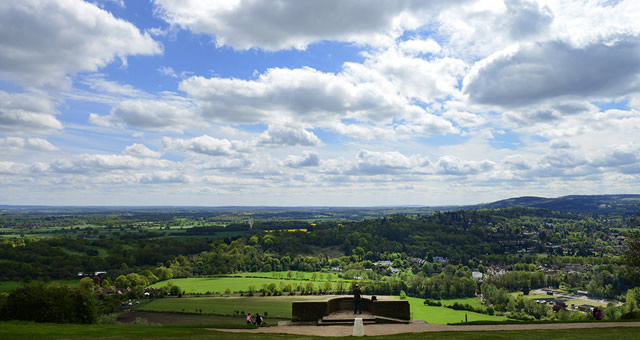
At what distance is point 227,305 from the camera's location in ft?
317

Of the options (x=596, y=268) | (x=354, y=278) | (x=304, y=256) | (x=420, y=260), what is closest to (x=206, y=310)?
(x=354, y=278)

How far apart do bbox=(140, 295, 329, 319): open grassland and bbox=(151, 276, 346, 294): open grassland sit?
12060 millimetres

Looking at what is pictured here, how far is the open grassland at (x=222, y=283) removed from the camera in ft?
396

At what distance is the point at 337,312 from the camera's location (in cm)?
3284

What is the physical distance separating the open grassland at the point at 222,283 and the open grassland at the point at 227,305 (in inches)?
475

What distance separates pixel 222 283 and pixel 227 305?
35.8m

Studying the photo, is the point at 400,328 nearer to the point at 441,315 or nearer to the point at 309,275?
the point at 441,315

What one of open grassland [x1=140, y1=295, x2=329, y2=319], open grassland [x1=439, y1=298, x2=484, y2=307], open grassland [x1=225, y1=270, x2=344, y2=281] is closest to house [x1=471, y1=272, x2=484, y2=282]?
open grassland [x1=439, y1=298, x2=484, y2=307]

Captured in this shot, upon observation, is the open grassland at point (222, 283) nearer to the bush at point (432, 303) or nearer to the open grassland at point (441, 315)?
the bush at point (432, 303)

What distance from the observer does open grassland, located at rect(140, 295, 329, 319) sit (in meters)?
88.4

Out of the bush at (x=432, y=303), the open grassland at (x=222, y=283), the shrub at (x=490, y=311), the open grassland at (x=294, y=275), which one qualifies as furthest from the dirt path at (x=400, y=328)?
the open grassland at (x=294, y=275)

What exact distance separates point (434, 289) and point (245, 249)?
8614 cm

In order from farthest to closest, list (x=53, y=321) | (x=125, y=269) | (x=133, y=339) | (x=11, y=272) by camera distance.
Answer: (x=125, y=269)
(x=11, y=272)
(x=53, y=321)
(x=133, y=339)

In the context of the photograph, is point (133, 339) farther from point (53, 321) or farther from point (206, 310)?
point (206, 310)
